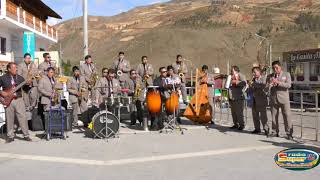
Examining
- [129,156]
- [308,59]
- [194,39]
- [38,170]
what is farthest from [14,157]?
[194,39]

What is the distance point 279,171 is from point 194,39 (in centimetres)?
8628

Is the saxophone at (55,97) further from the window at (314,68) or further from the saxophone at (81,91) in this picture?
the window at (314,68)

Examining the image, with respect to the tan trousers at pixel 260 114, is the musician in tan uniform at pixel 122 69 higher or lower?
higher

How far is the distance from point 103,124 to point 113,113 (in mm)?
1186

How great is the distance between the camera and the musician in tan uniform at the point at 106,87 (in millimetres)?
12523

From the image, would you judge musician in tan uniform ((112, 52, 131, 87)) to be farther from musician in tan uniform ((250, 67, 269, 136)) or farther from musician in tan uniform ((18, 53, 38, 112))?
musician in tan uniform ((250, 67, 269, 136))

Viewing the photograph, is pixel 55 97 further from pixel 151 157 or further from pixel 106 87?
pixel 151 157

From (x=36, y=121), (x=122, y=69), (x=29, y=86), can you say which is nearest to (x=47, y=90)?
(x=29, y=86)

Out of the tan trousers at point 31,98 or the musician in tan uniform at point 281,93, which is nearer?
the musician in tan uniform at point 281,93

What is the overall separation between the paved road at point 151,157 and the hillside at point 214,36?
60.7 meters

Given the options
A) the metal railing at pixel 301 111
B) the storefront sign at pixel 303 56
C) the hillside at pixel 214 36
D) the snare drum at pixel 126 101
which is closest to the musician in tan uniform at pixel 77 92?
the snare drum at pixel 126 101

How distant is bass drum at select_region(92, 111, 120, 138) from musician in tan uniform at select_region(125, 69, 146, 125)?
223 cm

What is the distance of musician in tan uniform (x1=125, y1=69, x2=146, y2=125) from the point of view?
43.0ft

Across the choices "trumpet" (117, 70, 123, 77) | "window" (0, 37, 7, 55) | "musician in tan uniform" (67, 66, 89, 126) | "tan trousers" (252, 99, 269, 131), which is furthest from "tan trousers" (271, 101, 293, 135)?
"window" (0, 37, 7, 55)
